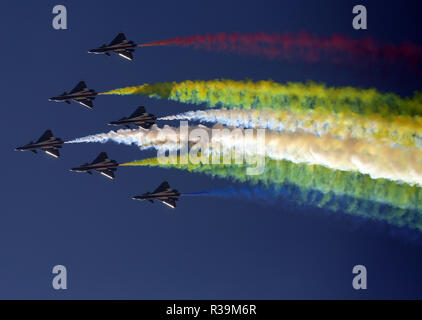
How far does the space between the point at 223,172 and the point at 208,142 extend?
210 cm

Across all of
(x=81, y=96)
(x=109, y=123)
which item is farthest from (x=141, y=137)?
(x=81, y=96)

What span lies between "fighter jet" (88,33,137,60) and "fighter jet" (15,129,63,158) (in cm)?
705

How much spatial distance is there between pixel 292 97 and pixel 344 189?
642 centimetres

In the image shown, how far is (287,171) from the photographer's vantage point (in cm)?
5431

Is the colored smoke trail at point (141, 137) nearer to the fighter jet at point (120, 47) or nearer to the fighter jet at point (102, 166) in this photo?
the fighter jet at point (102, 166)

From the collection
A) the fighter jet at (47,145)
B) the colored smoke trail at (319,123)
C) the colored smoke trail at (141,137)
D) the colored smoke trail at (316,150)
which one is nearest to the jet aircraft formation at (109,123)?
the fighter jet at (47,145)

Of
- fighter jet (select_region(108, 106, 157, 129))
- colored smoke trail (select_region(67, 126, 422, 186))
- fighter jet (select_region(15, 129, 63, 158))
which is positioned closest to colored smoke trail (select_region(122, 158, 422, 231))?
colored smoke trail (select_region(67, 126, 422, 186))

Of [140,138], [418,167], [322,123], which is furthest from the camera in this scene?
[140,138]

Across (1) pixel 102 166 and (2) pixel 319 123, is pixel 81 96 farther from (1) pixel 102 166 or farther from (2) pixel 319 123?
(2) pixel 319 123

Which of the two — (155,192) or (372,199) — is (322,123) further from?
(155,192)

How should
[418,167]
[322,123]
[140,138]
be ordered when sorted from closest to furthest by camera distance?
[418,167]
[322,123]
[140,138]

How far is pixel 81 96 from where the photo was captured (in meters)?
63.5

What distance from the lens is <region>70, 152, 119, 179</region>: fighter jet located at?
6222 cm

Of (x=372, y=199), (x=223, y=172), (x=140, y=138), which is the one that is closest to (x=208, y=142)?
(x=223, y=172)
